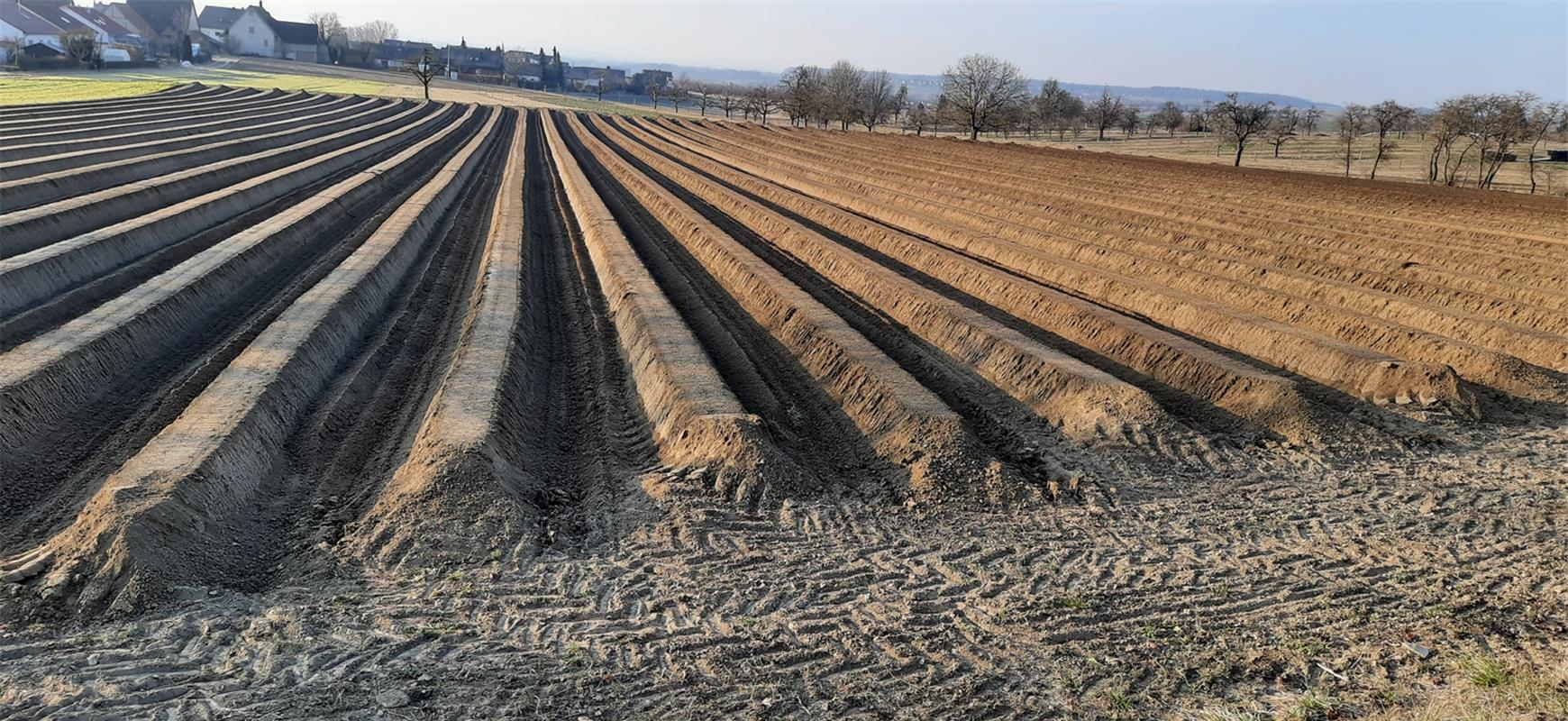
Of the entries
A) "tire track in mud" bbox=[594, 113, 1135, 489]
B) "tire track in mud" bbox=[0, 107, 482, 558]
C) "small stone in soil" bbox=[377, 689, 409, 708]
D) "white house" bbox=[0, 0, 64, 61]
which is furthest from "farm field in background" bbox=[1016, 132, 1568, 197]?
"white house" bbox=[0, 0, 64, 61]

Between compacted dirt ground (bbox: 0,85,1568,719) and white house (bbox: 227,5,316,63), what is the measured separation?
135 metres

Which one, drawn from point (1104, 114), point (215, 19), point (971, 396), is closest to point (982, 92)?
point (1104, 114)

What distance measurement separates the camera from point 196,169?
90.8ft

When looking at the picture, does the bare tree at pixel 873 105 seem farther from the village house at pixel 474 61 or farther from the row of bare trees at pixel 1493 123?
the village house at pixel 474 61

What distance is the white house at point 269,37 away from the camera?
13375cm

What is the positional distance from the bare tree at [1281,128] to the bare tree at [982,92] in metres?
18.8

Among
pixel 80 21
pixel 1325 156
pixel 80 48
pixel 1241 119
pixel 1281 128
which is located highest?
pixel 80 21

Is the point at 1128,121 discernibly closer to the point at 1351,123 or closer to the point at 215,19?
the point at 1351,123

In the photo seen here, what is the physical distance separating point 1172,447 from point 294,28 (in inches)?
6228

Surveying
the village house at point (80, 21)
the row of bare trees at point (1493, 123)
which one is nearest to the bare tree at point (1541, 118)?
the row of bare trees at point (1493, 123)

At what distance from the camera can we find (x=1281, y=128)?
2366 inches

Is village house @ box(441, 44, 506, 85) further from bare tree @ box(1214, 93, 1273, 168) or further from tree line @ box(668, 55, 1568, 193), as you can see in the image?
bare tree @ box(1214, 93, 1273, 168)

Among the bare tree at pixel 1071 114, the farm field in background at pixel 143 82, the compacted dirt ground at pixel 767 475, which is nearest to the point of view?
the compacted dirt ground at pixel 767 475

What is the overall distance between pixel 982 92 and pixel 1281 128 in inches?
861
